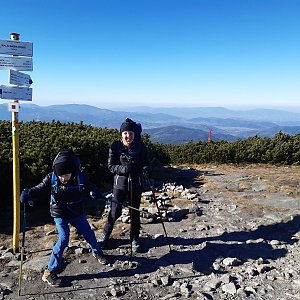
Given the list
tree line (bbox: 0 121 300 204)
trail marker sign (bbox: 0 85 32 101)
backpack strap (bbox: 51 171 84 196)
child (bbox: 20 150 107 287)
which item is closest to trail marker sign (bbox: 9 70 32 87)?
trail marker sign (bbox: 0 85 32 101)

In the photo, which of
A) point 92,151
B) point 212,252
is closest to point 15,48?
point 212,252

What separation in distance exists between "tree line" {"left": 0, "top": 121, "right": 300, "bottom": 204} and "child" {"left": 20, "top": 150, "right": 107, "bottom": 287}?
332 cm

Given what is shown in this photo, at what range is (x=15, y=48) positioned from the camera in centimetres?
550

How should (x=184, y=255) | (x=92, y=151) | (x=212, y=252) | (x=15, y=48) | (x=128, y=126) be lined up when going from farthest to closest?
(x=92, y=151) → (x=212, y=252) → (x=184, y=255) → (x=128, y=126) → (x=15, y=48)

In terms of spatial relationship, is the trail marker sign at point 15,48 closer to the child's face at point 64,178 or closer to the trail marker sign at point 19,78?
the trail marker sign at point 19,78

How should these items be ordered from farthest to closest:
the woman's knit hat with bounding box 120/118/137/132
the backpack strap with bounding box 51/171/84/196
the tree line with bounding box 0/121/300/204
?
the tree line with bounding box 0/121/300/204 < the woman's knit hat with bounding box 120/118/137/132 < the backpack strap with bounding box 51/171/84/196

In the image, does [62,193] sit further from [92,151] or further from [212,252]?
[92,151]

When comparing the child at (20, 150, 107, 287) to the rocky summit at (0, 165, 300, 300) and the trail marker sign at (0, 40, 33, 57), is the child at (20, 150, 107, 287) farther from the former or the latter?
the trail marker sign at (0, 40, 33, 57)

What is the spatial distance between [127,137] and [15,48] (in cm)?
239

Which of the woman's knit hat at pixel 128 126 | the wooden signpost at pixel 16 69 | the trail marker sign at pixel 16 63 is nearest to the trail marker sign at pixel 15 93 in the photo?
the wooden signpost at pixel 16 69

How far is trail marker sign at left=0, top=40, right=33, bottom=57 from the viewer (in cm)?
542

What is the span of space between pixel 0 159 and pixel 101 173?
3513 millimetres

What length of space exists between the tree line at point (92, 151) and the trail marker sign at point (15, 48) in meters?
3.39

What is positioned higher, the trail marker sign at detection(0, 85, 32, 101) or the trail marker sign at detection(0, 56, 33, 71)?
the trail marker sign at detection(0, 56, 33, 71)
